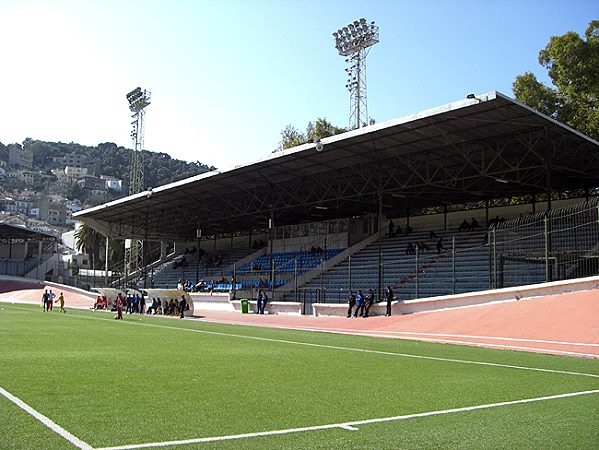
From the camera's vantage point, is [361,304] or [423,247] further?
[423,247]

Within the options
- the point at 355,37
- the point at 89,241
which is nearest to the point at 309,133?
the point at 355,37

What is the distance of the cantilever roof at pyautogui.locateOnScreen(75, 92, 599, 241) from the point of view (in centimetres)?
2700

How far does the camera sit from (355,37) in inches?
2279

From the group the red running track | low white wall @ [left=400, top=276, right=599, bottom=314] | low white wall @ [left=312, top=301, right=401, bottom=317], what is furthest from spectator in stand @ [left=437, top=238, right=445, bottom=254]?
the red running track

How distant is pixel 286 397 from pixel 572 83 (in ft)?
134

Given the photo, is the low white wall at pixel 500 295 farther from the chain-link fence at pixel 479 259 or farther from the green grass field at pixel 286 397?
the green grass field at pixel 286 397

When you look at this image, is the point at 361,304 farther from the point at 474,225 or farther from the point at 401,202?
the point at 401,202

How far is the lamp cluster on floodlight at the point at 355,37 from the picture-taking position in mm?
57094

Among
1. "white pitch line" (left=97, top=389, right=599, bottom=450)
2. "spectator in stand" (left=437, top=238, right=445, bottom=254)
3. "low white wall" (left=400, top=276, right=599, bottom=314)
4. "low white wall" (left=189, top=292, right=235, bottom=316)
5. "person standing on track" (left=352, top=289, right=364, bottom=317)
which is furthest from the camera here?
"low white wall" (left=189, top=292, right=235, bottom=316)

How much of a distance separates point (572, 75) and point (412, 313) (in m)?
23.4

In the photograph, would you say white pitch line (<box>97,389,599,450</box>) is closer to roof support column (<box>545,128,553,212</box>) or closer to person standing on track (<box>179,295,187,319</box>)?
roof support column (<box>545,128,553,212</box>)

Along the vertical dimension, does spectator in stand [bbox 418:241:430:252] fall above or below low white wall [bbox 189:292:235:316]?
above

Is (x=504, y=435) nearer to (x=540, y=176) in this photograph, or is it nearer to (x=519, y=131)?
(x=519, y=131)

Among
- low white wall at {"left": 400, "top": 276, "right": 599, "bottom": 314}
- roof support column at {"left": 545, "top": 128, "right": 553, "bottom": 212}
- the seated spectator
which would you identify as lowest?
low white wall at {"left": 400, "top": 276, "right": 599, "bottom": 314}
